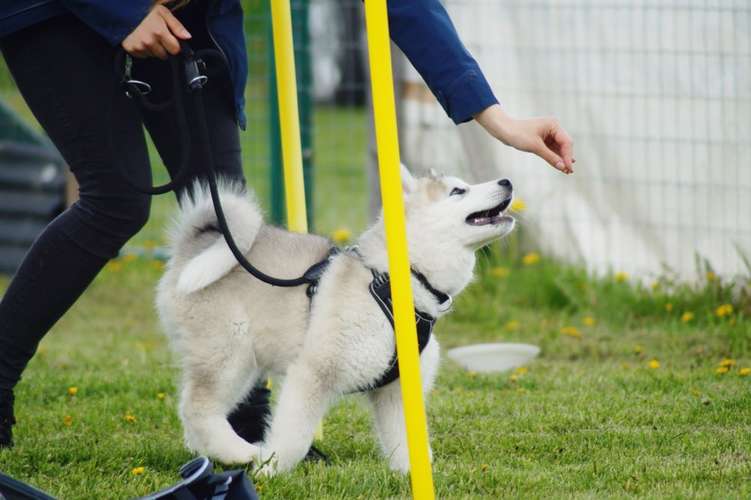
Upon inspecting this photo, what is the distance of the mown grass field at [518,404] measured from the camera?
277cm

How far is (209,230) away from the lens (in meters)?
3.12

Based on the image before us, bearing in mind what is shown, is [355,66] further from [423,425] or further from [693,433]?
[423,425]

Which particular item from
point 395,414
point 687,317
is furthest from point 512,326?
point 395,414

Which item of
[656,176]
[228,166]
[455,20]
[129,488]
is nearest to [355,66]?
[455,20]

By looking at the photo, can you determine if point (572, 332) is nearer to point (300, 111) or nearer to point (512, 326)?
point (512, 326)

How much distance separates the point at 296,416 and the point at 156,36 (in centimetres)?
99

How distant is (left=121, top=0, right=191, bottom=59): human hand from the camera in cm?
258

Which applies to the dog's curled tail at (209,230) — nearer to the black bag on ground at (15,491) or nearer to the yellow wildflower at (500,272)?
the black bag on ground at (15,491)

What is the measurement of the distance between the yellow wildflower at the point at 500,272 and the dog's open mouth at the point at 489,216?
2.51 m

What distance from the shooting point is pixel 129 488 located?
2740 mm

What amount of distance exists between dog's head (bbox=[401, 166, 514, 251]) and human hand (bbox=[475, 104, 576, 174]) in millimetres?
398

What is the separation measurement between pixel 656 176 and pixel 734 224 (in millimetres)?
457

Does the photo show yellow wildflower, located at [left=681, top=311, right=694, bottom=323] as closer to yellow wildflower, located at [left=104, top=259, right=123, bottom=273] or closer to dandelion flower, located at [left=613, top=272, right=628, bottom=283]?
dandelion flower, located at [left=613, top=272, right=628, bottom=283]

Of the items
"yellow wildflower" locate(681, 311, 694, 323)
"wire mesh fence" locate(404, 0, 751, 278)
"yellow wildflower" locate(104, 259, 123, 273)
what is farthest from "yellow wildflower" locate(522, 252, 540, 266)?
"yellow wildflower" locate(104, 259, 123, 273)
